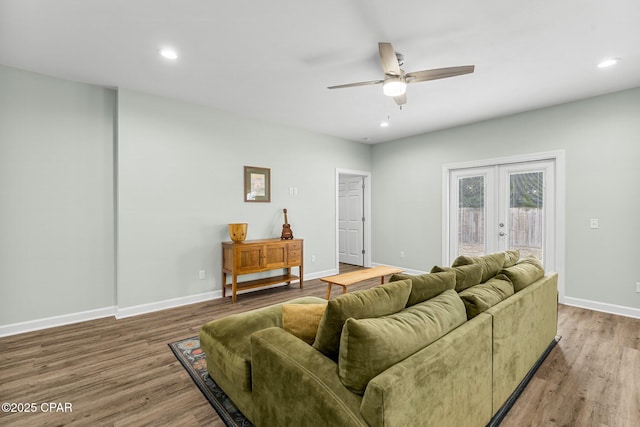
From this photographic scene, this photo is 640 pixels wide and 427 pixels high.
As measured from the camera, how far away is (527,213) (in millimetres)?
4367

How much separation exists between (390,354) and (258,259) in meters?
3.19

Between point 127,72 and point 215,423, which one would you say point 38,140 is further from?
point 215,423

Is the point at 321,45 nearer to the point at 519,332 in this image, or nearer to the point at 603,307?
the point at 519,332

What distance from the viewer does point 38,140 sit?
3.14 m

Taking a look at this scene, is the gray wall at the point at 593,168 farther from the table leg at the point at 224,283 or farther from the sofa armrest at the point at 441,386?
the table leg at the point at 224,283

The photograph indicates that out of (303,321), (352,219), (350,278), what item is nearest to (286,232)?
(350,278)

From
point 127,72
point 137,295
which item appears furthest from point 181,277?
point 127,72

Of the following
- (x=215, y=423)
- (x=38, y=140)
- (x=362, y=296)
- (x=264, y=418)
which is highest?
(x=38, y=140)

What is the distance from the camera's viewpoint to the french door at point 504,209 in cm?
420

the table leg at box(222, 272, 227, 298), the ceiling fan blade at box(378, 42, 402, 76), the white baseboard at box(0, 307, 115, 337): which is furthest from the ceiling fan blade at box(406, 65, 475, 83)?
the white baseboard at box(0, 307, 115, 337)

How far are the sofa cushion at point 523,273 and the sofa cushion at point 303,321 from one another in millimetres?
1528

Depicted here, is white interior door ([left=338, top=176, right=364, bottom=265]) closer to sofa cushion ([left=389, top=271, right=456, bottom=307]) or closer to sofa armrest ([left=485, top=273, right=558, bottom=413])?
sofa armrest ([left=485, top=273, right=558, bottom=413])

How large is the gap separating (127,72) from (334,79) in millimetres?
2155

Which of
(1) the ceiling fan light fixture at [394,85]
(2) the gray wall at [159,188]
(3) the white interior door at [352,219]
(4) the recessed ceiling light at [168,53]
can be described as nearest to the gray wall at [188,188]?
(2) the gray wall at [159,188]
